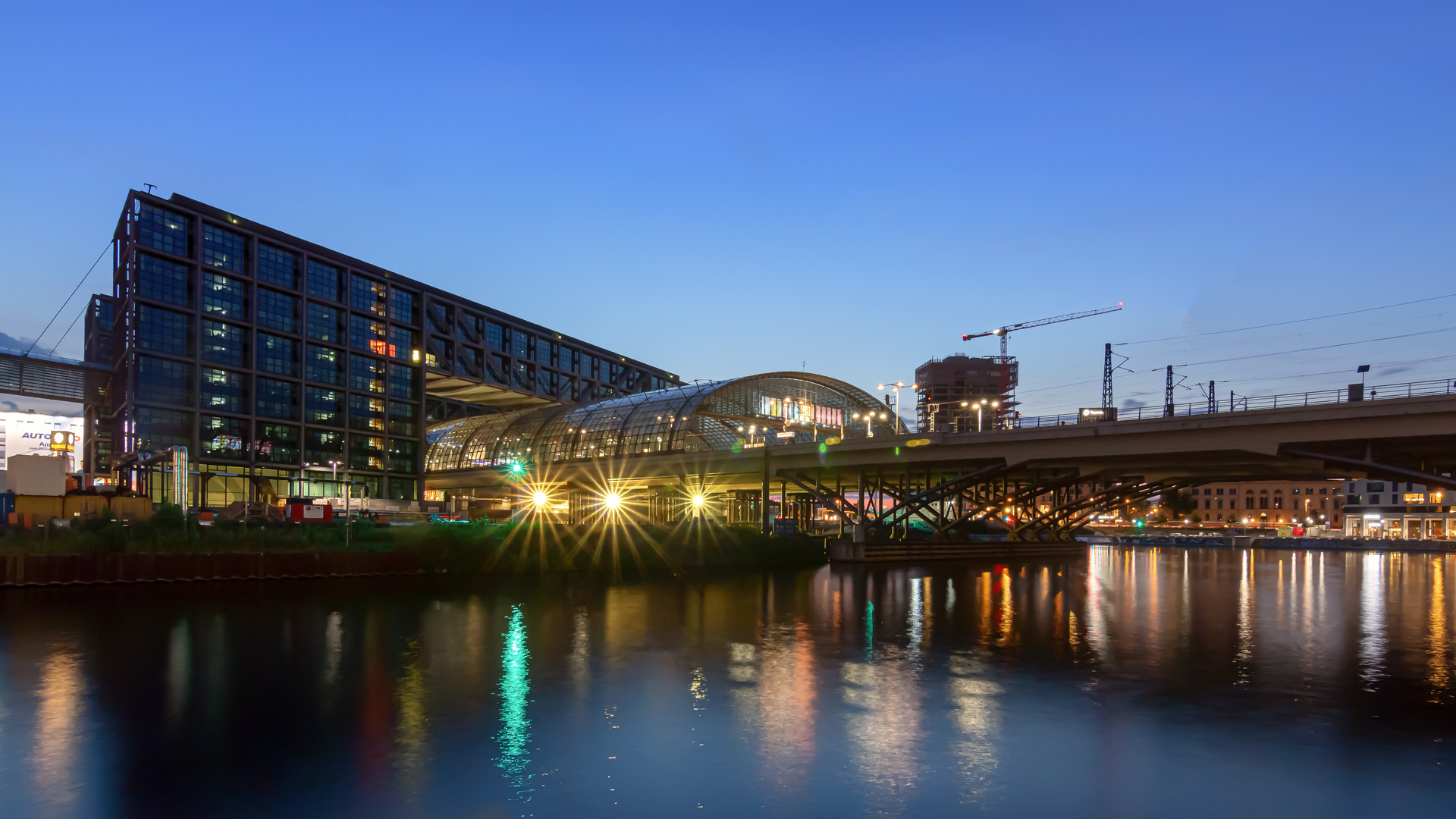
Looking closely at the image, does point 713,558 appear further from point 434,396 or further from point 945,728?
point 434,396

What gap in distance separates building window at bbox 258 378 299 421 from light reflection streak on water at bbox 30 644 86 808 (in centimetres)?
9228

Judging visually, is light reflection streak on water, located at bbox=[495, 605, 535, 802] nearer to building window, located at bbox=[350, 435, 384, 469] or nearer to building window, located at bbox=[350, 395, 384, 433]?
building window, located at bbox=[350, 435, 384, 469]

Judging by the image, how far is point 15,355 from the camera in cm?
9638

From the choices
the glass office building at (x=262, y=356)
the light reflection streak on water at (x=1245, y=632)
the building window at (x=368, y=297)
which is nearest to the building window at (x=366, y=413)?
the glass office building at (x=262, y=356)

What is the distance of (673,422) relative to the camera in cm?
10238

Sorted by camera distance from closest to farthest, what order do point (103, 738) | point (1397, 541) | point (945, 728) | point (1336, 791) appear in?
point (1336, 791), point (103, 738), point (945, 728), point (1397, 541)

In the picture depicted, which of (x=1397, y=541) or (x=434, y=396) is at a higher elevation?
(x=434, y=396)

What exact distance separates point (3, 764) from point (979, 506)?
270 feet

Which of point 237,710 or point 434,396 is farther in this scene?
point 434,396

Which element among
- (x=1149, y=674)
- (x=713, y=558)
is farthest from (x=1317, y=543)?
(x=1149, y=674)

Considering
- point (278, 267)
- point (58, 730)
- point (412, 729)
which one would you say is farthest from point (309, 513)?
point (278, 267)

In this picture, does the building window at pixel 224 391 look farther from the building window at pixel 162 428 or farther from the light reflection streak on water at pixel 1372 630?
the light reflection streak on water at pixel 1372 630

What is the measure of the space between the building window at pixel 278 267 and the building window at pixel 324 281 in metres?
2.12

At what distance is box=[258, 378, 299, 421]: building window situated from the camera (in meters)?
106
